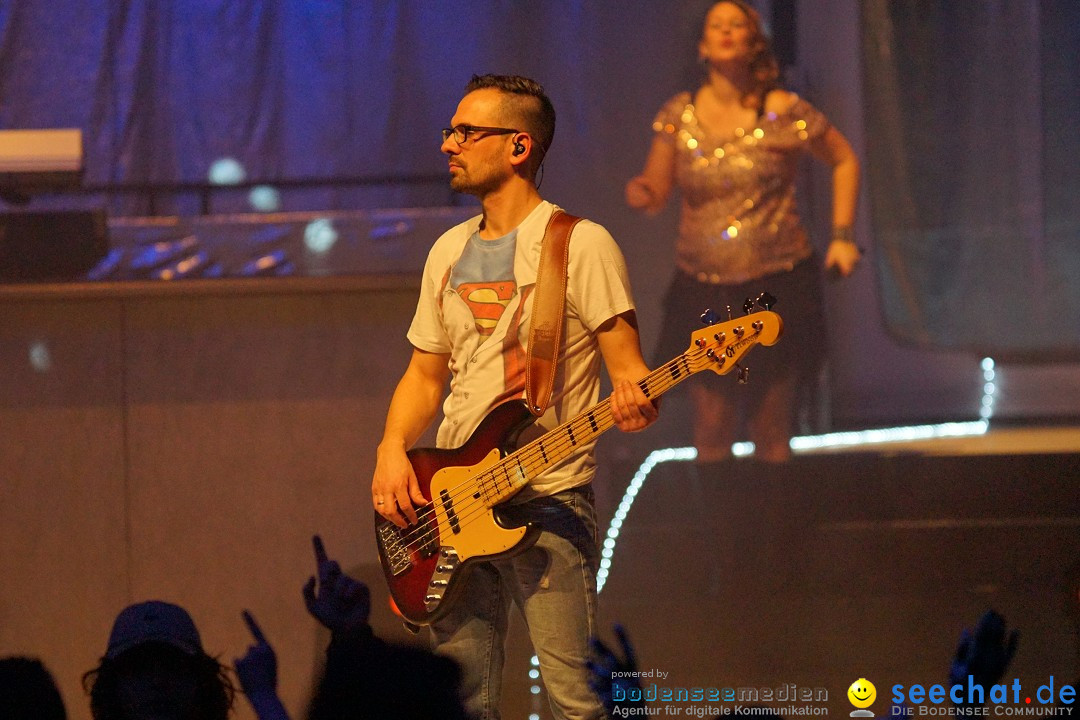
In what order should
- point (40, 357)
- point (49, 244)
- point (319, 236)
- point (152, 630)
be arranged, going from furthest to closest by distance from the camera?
1. point (319, 236)
2. point (49, 244)
3. point (40, 357)
4. point (152, 630)

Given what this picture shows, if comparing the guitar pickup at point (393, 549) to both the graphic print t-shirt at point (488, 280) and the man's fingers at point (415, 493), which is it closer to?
the man's fingers at point (415, 493)

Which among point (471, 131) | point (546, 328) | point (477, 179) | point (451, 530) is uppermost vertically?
point (471, 131)

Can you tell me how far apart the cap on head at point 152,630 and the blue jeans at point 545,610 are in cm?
57

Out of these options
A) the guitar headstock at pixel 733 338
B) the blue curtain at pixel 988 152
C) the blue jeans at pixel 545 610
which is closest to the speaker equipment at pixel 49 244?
the blue jeans at pixel 545 610

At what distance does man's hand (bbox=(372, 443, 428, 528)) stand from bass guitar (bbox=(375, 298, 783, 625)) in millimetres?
26

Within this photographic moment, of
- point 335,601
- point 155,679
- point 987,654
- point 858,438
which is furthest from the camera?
point 858,438

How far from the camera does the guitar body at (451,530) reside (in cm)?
264

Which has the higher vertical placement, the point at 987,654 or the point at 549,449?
the point at 549,449

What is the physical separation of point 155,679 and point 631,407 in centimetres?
111

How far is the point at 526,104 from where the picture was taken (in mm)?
2791

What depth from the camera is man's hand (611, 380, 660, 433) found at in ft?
8.27

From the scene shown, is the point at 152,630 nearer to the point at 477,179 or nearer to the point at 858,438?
the point at 477,179

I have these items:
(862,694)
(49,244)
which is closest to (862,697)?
(862,694)

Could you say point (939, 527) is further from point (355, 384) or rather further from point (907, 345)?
point (355, 384)
